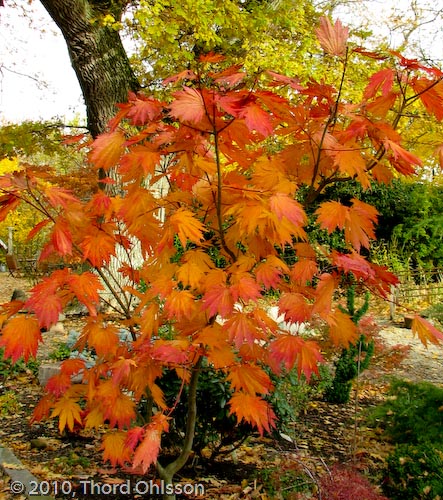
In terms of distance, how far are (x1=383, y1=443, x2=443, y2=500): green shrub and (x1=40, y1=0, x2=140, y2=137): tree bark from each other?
6.15m

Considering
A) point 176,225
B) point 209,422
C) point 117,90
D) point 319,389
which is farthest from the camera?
point 117,90

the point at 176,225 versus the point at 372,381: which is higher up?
the point at 176,225

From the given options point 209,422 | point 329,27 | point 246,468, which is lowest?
point 246,468

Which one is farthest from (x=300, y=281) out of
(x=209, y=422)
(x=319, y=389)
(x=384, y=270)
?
(x=319, y=389)

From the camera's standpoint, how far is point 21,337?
1743 mm

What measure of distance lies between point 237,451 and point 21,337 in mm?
2113

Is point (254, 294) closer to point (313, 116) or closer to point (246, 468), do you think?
point (313, 116)

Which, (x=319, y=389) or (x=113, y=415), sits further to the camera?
(x=319, y=389)

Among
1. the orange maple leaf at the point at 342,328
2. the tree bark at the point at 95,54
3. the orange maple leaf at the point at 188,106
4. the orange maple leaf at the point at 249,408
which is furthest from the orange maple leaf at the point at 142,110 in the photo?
the tree bark at the point at 95,54

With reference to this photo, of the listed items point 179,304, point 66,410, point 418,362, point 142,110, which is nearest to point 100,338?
point 179,304

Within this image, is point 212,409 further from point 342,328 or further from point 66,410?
point 342,328

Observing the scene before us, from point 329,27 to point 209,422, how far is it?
2.27 m

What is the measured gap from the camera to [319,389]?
14.8ft

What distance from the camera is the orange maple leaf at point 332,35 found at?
5.38 feet
